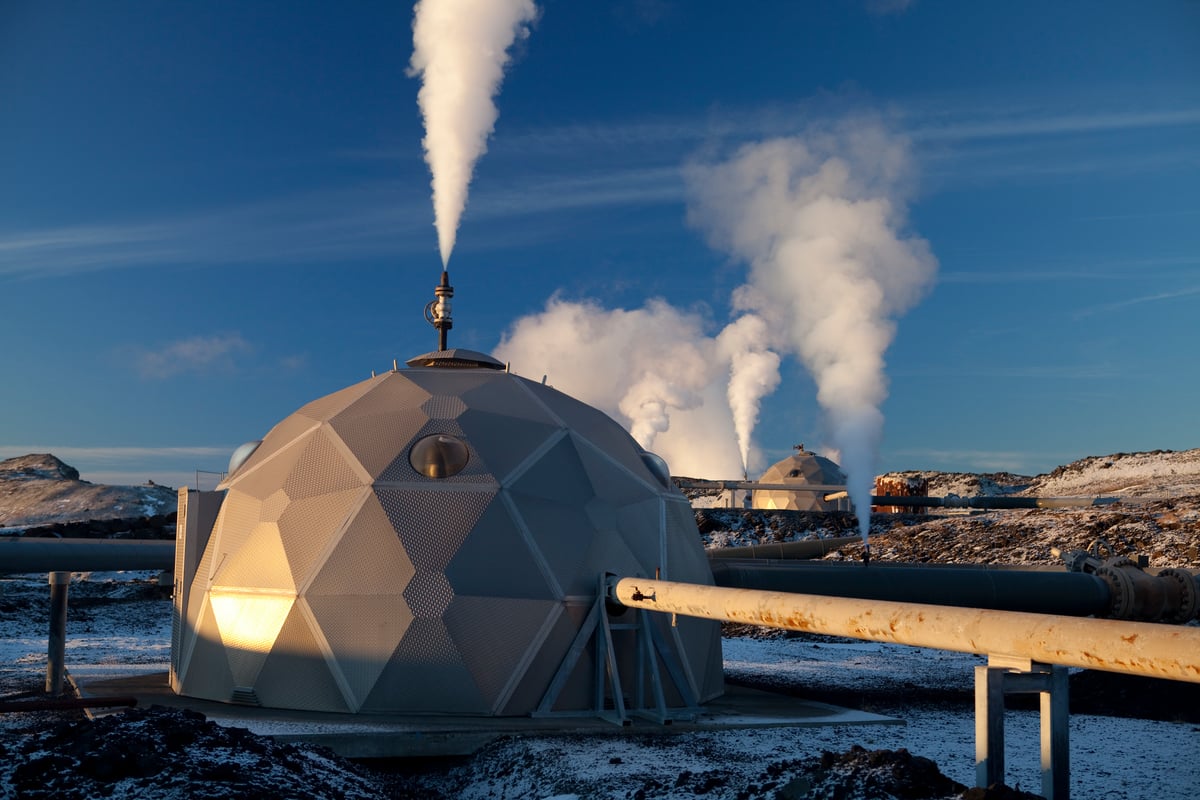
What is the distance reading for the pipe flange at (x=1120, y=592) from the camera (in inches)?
704

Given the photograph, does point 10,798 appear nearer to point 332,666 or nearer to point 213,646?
point 332,666

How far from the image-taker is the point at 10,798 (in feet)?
27.8

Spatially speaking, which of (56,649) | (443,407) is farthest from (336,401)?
(56,649)

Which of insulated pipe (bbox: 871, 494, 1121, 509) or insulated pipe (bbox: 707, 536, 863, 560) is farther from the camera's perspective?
insulated pipe (bbox: 871, 494, 1121, 509)

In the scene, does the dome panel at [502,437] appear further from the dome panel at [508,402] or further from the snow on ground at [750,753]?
the snow on ground at [750,753]

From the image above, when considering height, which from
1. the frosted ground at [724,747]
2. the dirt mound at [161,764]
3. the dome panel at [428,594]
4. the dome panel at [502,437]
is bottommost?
the frosted ground at [724,747]

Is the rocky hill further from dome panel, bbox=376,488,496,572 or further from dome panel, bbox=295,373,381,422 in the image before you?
dome panel, bbox=376,488,496,572

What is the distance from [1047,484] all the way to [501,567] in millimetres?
75359

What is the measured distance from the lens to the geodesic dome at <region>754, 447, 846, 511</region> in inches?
2392

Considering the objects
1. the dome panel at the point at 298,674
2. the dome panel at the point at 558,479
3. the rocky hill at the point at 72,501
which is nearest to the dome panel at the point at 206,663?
the dome panel at the point at 298,674

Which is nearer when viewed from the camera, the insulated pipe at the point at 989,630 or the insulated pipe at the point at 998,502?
the insulated pipe at the point at 989,630

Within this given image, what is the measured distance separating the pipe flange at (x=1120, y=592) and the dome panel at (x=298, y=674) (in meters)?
13.1

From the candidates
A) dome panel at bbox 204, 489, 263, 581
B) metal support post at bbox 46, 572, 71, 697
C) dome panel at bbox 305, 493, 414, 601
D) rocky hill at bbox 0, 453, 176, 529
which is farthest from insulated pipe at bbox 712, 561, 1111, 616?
rocky hill at bbox 0, 453, 176, 529

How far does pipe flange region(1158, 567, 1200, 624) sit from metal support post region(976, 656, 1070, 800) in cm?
1136
